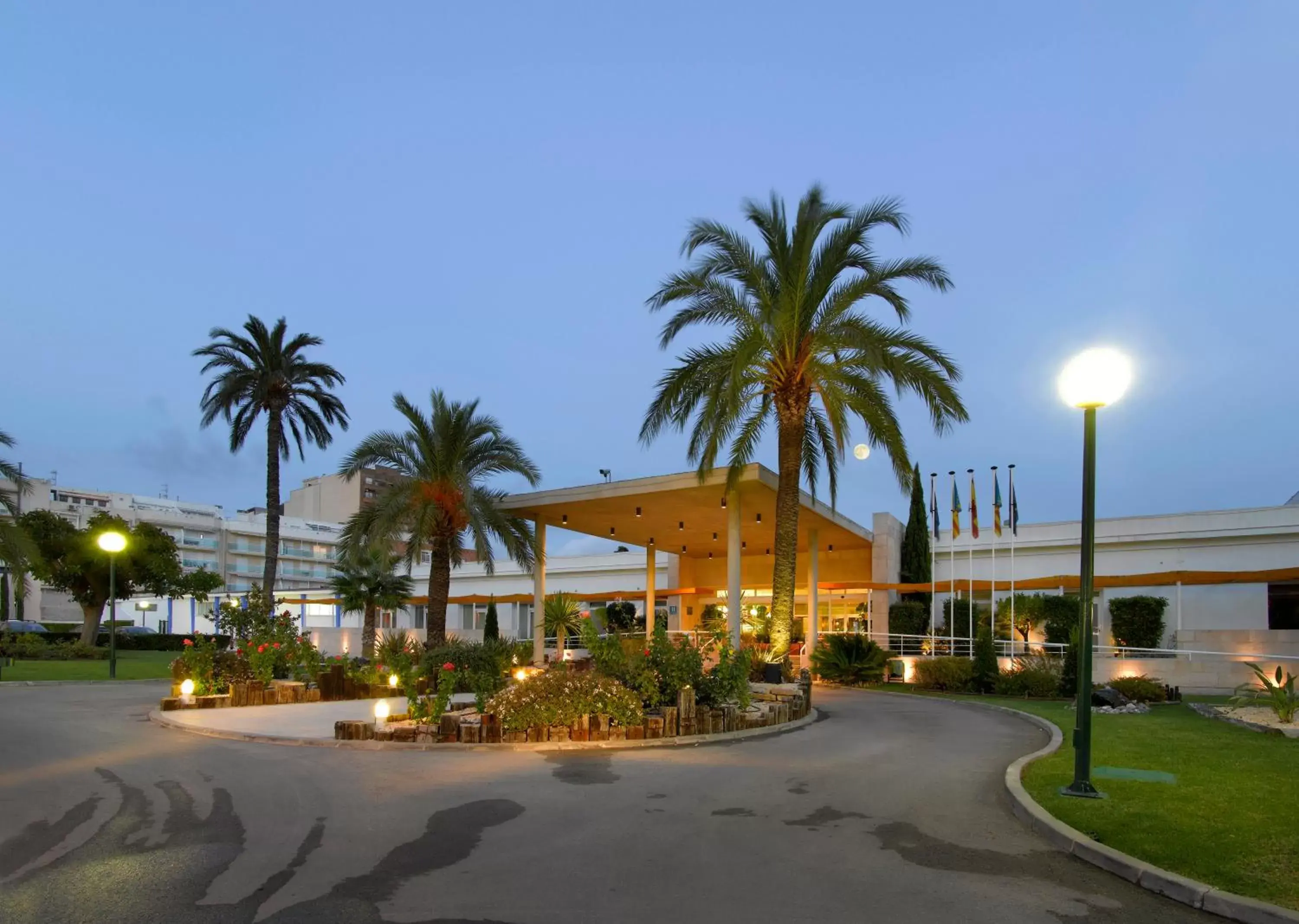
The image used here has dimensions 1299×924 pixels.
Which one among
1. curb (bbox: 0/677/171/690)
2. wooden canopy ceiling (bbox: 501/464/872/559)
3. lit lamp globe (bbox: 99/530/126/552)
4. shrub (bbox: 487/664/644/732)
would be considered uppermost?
wooden canopy ceiling (bbox: 501/464/872/559)

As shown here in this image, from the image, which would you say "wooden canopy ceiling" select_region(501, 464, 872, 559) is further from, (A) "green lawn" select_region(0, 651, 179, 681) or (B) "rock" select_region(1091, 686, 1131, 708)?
(A) "green lawn" select_region(0, 651, 179, 681)

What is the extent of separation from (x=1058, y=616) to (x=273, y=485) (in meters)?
30.5

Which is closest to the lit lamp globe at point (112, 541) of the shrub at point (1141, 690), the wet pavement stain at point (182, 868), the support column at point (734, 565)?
the support column at point (734, 565)

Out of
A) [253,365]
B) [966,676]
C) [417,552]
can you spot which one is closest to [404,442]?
[417,552]

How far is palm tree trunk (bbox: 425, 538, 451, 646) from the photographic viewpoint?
1121 inches

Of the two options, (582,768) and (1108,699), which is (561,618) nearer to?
(1108,699)

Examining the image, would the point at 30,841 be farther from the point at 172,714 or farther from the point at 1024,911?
the point at 172,714

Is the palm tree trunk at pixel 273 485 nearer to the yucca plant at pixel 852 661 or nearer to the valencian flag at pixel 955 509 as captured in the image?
the yucca plant at pixel 852 661

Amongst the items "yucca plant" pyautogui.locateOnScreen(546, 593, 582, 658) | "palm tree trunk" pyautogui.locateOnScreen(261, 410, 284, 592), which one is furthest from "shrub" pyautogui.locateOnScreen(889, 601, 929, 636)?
"palm tree trunk" pyautogui.locateOnScreen(261, 410, 284, 592)

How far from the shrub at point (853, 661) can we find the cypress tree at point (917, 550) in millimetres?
14286

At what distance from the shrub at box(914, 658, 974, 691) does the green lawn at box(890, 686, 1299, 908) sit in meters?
10.8

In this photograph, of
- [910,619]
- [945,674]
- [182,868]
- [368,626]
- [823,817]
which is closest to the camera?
[182,868]

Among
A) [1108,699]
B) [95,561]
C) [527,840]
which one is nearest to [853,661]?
[1108,699]

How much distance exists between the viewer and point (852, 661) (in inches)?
1048
